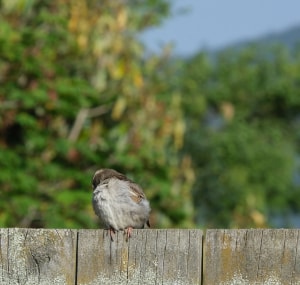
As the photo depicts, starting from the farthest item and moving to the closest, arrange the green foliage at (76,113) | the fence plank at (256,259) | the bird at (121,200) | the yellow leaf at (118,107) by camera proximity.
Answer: the yellow leaf at (118,107)
the green foliage at (76,113)
the bird at (121,200)
the fence plank at (256,259)

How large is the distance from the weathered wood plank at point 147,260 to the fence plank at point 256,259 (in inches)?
2.2

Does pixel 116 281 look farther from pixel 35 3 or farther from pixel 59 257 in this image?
pixel 35 3

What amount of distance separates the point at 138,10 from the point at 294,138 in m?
22.4

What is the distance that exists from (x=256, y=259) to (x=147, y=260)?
1.23 feet

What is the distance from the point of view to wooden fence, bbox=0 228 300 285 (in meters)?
4.15

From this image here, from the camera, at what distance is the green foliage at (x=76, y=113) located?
12.3 m

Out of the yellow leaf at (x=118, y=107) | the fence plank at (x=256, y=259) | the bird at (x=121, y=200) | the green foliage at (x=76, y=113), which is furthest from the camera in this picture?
the yellow leaf at (x=118, y=107)

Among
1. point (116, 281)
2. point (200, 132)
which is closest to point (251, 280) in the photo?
point (116, 281)

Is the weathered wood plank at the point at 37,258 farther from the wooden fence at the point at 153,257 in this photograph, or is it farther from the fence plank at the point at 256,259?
the fence plank at the point at 256,259

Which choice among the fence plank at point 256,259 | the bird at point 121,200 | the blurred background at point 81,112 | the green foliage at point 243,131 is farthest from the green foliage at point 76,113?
the fence plank at point 256,259

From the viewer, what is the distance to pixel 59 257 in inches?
165

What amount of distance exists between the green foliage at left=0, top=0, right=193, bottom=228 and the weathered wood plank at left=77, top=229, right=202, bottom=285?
289 inches

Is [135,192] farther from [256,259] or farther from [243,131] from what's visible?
[243,131]

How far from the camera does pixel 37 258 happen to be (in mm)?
4188
